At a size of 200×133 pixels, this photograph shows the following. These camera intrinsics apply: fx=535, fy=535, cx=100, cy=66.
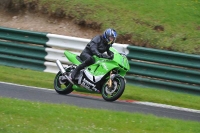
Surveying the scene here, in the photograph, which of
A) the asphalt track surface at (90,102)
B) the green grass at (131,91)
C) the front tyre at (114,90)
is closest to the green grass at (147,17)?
the green grass at (131,91)

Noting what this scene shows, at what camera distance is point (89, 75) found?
12.1 meters

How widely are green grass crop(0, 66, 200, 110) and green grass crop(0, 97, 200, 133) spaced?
3206 mm

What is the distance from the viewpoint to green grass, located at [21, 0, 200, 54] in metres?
14.8

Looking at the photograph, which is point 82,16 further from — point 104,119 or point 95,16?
point 104,119

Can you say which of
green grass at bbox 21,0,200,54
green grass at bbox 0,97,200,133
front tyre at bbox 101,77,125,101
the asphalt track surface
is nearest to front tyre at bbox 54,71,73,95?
the asphalt track surface

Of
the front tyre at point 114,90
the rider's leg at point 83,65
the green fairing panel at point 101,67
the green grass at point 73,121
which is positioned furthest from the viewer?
the rider's leg at point 83,65

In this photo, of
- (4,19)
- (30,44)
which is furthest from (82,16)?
(4,19)

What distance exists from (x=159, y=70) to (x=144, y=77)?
0.54 meters

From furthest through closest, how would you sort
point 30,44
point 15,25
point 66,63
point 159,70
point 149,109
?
point 15,25, point 30,44, point 66,63, point 159,70, point 149,109

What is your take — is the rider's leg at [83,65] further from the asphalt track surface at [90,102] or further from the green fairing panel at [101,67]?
the asphalt track surface at [90,102]

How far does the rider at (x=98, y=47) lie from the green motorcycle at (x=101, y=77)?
0.33ft

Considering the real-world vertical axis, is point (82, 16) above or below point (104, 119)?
above

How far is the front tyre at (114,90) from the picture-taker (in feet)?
37.0

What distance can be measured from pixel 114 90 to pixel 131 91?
1570 mm
